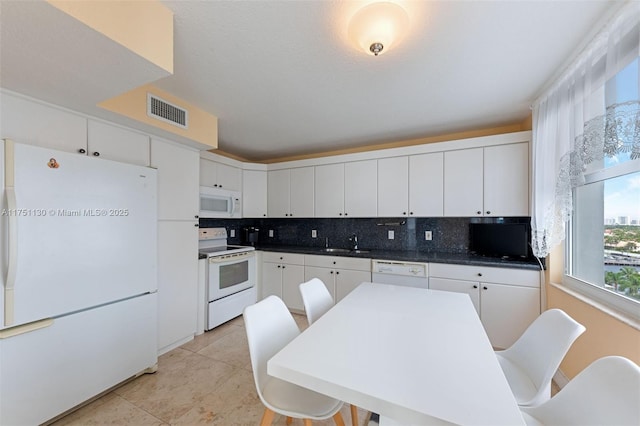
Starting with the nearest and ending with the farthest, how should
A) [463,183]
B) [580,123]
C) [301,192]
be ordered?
1. [580,123]
2. [463,183]
3. [301,192]

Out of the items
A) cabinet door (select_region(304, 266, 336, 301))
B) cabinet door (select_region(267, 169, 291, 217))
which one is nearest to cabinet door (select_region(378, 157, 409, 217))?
cabinet door (select_region(304, 266, 336, 301))

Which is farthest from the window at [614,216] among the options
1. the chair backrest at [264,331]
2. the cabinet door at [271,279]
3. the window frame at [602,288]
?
the cabinet door at [271,279]

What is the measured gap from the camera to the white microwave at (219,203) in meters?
3.19

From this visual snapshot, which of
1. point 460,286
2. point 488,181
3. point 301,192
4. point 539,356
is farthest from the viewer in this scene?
point 301,192

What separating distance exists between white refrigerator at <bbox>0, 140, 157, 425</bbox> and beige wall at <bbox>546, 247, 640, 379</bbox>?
320 centimetres

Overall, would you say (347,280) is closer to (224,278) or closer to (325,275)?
(325,275)

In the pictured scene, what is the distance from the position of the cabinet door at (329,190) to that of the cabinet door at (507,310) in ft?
6.39

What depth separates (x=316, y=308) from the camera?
184 cm

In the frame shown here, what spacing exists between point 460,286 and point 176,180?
3173 millimetres

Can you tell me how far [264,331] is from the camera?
1.39 m

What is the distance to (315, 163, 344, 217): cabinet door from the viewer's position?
11.7ft

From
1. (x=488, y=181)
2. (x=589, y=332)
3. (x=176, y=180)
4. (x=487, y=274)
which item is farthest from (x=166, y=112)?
(x=589, y=332)

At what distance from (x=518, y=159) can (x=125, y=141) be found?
3781 millimetres

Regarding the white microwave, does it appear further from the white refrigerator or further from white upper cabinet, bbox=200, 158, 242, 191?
the white refrigerator
